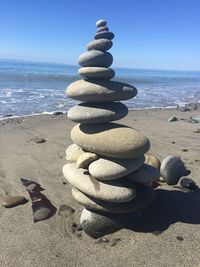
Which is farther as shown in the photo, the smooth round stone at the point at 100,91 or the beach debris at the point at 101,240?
the smooth round stone at the point at 100,91

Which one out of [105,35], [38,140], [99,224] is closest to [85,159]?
[99,224]

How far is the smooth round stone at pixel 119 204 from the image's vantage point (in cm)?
570

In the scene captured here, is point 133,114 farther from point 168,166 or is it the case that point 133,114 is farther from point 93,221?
point 93,221

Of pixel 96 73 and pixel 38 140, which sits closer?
pixel 96 73

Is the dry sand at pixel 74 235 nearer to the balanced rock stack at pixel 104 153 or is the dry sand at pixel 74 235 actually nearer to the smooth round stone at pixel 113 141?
the balanced rock stack at pixel 104 153

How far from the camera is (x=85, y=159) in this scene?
19.8 ft

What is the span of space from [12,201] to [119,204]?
7.01 ft

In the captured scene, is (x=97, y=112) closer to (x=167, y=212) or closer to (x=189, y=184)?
(x=167, y=212)

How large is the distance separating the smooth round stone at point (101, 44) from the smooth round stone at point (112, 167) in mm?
1893

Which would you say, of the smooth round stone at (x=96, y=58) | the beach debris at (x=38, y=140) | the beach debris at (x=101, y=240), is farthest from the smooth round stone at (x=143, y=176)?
the beach debris at (x=38, y=140)

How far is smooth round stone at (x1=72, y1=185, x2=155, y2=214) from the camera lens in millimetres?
5703

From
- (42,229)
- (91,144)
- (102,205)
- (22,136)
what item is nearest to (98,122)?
(91,144)

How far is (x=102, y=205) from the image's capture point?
5.73 metres

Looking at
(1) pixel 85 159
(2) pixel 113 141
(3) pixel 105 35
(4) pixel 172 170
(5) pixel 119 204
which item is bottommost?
(4) pixel 172 170
